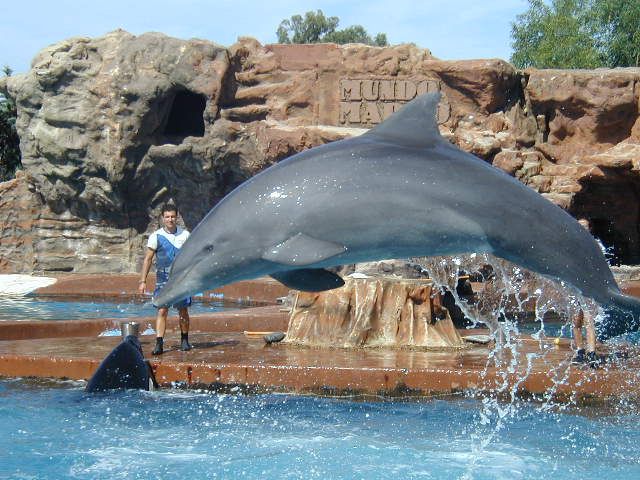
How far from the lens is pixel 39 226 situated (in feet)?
59.8

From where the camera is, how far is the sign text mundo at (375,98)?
49.2 feet

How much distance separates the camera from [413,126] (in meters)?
3.37

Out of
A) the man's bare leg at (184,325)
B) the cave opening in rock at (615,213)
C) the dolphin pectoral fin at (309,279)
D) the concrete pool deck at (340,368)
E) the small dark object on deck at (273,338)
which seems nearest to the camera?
the dolphin pectoral fin at (309,279)

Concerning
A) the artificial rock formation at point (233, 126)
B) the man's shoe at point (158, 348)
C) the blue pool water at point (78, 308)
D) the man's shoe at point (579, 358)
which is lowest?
the blue pool water at point (78, 308)

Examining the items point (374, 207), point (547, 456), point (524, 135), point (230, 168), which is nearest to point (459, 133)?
point (524, 135)

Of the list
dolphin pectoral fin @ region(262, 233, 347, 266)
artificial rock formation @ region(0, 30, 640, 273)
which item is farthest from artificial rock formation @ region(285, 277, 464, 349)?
artificial rock formation @ region(0, 30, 640, 273)

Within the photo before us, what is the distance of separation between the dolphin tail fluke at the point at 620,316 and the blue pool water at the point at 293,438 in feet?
4.41

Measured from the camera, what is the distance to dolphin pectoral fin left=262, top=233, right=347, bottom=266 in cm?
288

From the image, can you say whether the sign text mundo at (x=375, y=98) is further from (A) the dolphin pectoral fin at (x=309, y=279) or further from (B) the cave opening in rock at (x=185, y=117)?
(A) the dolphin pectoral fin at (x=309, y=279)

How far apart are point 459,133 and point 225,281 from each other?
11.8 m

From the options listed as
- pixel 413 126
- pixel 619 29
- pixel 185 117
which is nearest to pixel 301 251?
pixel 413 126

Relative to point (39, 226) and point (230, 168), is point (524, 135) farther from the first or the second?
point (39, 226)

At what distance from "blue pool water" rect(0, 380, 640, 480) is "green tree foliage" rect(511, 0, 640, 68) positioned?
22.7m

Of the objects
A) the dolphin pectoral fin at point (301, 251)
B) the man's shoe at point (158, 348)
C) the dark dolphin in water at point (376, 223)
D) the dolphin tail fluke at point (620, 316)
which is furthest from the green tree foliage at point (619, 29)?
the dolphin pectoral fin at point (301, 251)
